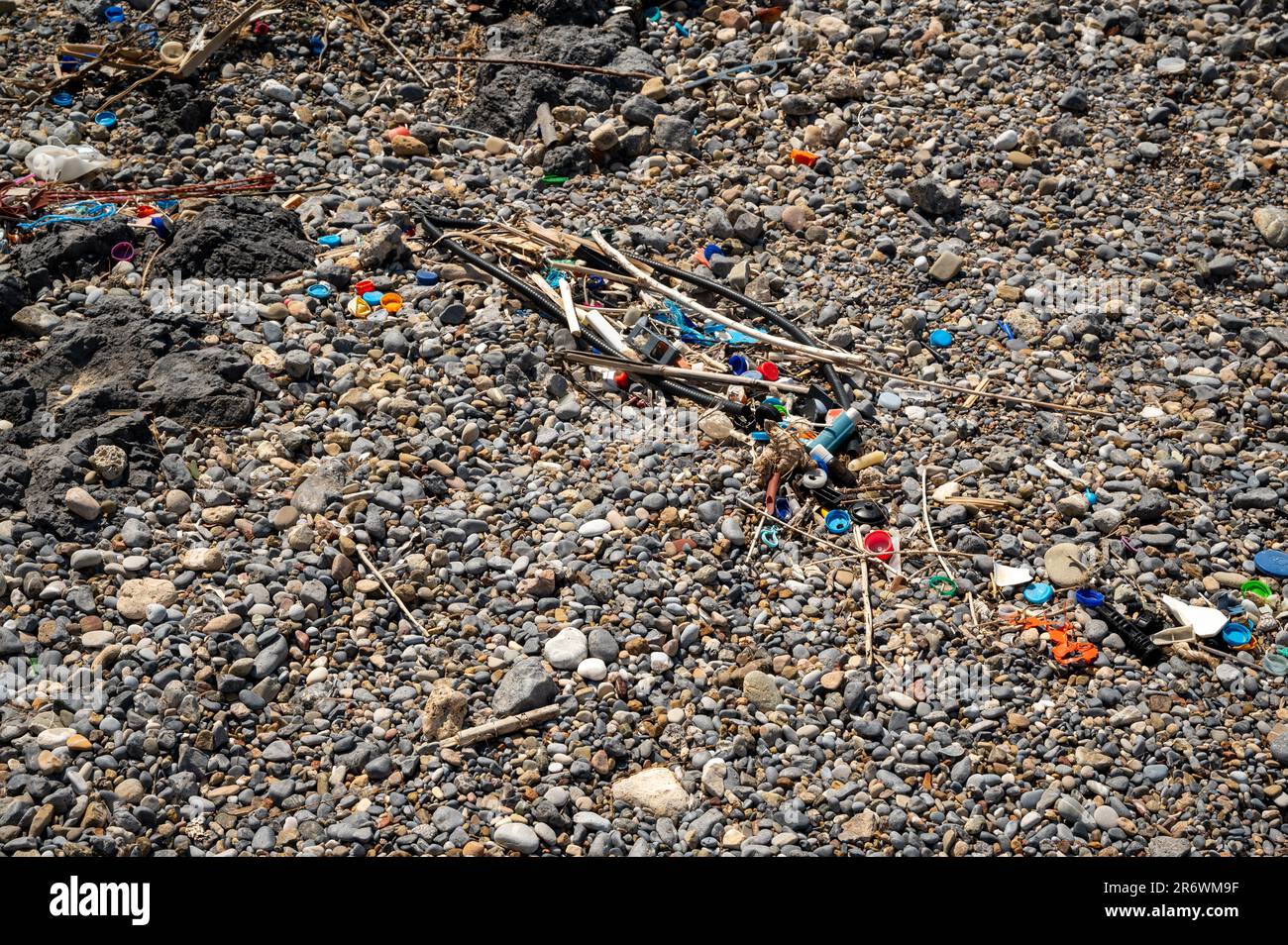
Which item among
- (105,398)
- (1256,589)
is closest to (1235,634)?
(1256,589)

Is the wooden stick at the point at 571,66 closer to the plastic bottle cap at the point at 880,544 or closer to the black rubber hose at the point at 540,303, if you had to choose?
the black rubber hose at the point at 540,303

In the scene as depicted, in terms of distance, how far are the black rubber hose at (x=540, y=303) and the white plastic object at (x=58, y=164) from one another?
1946 mm

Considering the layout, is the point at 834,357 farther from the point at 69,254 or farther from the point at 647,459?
the point at 69,254

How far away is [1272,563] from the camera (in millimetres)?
4348

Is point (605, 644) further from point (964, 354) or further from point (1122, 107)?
point (1122, 107)

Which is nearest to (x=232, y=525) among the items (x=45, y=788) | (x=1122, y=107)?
(x=45, y=788)

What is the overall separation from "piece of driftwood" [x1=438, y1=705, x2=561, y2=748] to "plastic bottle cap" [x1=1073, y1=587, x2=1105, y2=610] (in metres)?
2.15

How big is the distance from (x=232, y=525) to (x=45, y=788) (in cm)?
122

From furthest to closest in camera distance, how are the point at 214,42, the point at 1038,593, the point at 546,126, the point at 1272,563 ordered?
the point at 214,42, the point at 546,126, the point at 1272,563, the point at 1038,593

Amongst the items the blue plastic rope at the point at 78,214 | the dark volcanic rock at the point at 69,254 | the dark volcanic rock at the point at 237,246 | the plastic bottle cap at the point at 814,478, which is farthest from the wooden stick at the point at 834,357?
the blue plastic rope at the point at 78,214

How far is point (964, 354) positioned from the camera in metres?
5.20

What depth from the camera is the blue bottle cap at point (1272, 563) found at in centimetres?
432

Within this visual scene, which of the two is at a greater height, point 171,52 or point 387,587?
point 171,52

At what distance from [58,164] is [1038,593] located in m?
5.51
